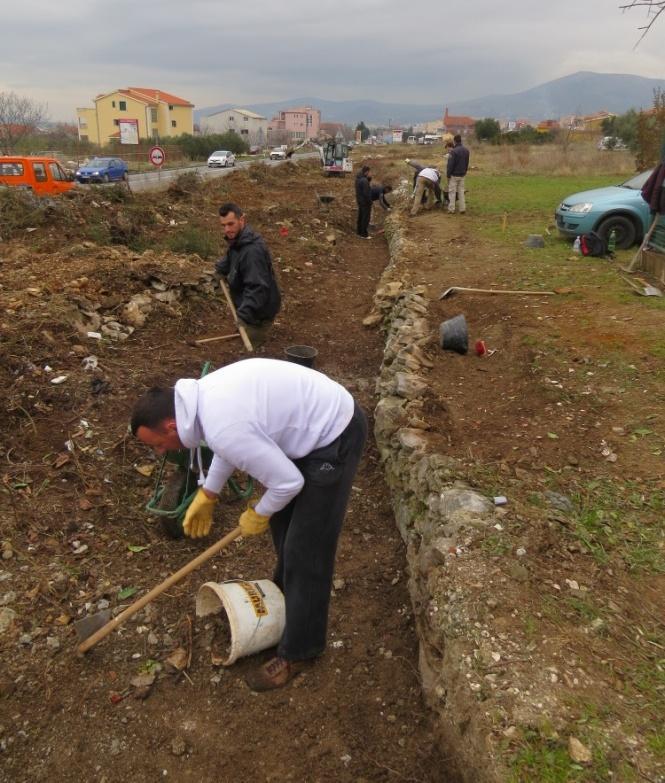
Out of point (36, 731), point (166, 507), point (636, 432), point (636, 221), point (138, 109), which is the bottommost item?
point (36, 731)

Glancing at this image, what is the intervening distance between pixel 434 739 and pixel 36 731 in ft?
6.04

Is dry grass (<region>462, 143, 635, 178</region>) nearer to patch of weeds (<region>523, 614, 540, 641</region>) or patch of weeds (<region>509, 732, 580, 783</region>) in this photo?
patch of weeds (<region>523, 614, 540, 641</region>)

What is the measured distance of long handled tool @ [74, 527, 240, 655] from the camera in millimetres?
2666

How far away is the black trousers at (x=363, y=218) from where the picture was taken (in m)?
12.8

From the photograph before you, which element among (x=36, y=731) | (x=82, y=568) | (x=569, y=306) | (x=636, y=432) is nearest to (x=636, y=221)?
(x=569, y=306)

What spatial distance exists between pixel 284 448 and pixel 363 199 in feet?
37.0

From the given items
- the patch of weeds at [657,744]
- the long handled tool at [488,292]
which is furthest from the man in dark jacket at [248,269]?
the patch of weeds at [657,744]

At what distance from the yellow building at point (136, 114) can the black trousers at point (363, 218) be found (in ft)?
191

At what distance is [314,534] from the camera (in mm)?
2449

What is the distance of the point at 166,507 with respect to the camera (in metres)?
3.50

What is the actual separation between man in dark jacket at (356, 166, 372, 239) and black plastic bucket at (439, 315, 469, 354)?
7469 millimetres

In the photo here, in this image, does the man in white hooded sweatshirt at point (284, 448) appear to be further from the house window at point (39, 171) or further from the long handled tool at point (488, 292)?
the house window at point (39, 171)

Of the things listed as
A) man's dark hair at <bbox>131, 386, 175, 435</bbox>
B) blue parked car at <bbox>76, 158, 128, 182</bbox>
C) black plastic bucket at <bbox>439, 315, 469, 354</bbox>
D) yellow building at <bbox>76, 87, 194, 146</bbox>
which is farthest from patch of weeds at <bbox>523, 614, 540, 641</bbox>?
yellow building at <bbox>76, 87, 194, 146</bbox>

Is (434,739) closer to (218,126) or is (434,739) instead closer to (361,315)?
(361,315)
